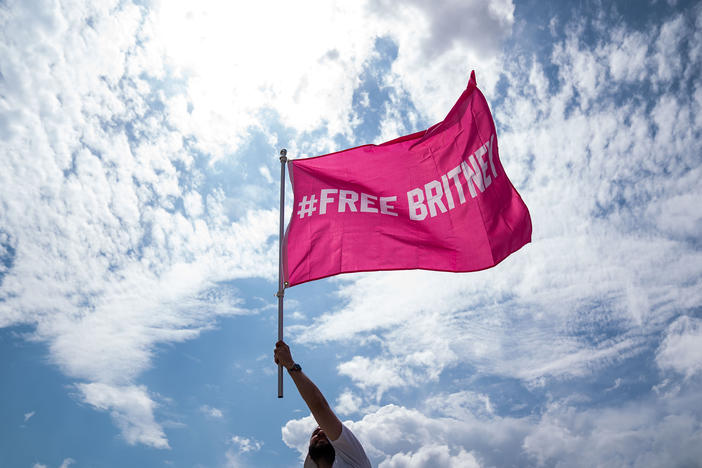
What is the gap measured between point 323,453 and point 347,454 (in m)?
0.31

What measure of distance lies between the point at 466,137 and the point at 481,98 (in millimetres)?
1198

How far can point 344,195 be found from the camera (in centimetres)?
1213

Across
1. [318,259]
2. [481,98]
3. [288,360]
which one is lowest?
[288,360]

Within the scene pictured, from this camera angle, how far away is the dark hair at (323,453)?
206 inches

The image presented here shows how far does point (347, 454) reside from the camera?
541 cm

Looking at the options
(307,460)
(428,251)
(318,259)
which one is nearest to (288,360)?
(307,460)

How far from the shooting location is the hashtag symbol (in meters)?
12.0

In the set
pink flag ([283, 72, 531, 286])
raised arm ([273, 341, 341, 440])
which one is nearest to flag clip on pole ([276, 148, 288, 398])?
pink flag ([283, 72, 531, 286])

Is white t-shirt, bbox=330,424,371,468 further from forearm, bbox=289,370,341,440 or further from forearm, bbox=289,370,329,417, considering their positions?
forearm, bbox=289,370,329,417

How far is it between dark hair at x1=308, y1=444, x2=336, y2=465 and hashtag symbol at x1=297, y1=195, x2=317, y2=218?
719cm

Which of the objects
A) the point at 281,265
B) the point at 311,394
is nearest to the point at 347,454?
Answer: the point at 311,394

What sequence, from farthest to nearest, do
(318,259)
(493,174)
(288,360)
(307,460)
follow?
(493,174)
(318,259)
(288,360)
(307,460)

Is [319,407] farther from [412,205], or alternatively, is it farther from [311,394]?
[412,205]

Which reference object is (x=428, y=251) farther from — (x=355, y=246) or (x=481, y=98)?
(x=481, y=98)
